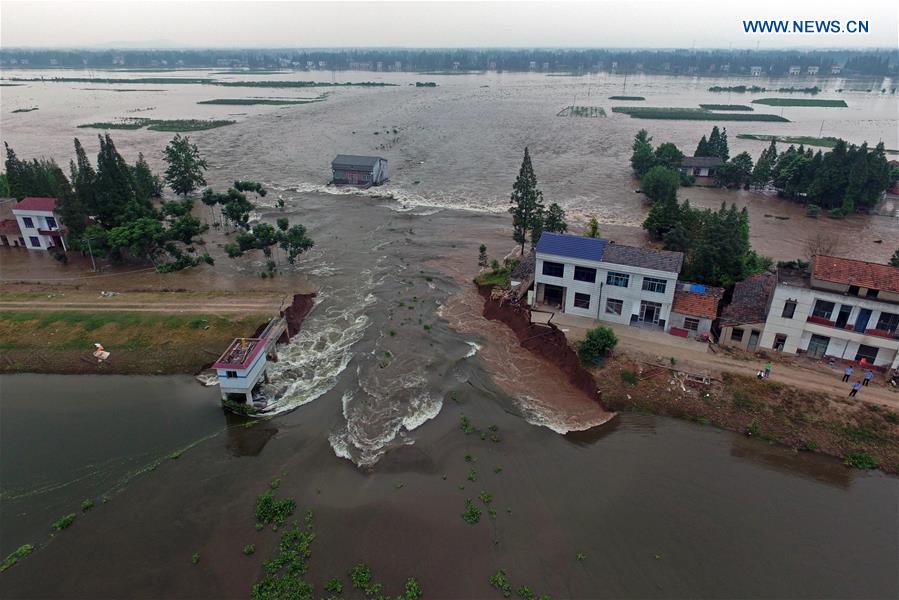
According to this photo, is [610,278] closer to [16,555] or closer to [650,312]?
[650,312]

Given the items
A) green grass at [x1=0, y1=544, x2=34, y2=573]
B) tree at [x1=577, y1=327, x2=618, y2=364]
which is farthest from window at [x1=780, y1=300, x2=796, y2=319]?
green grass at [x1=0, y1=544, x2=34, y2=573]

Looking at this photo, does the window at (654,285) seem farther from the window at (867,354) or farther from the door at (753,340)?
the window at (867,354)

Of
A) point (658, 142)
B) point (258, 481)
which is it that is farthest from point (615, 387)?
point (658, 142)

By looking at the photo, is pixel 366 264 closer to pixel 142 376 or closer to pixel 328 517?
pixel 142 376

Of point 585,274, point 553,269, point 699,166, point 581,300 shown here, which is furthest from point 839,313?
point 699,166

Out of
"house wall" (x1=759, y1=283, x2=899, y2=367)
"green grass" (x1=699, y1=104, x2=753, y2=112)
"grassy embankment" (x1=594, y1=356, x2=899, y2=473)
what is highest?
"green grass" (x1=699, y1=104, x2=753, y2=112)

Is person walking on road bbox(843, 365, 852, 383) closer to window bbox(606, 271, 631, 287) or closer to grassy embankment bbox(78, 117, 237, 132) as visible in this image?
window bbox(606, 271, 631, 287)
